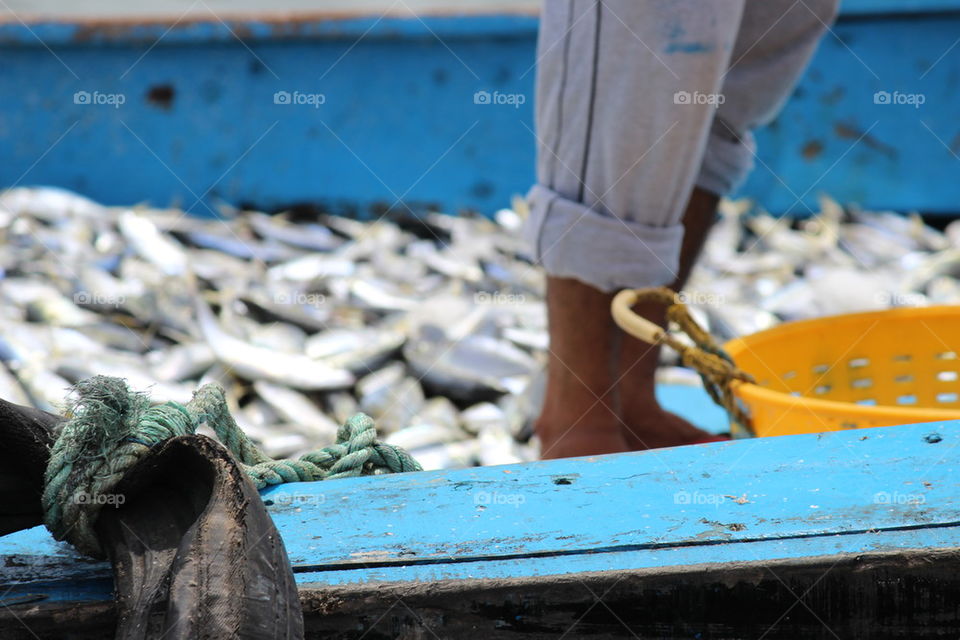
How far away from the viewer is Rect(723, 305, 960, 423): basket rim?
142cm

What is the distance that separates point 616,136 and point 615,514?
0.83 metres

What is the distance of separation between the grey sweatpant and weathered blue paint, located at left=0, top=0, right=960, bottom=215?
2571 mm

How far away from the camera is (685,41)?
164cm

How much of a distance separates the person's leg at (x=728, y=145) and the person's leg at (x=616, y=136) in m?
0.25

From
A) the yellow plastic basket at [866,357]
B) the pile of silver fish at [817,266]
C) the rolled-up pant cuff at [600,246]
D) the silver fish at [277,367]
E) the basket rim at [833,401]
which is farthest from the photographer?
the pile of silver fish at [817,266]

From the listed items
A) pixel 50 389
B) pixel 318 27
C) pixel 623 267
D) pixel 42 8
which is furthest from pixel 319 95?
pixel 42 8

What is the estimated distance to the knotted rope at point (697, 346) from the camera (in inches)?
67.0

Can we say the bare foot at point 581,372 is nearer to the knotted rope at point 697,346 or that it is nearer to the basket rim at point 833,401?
the knotted rope at point 697,346

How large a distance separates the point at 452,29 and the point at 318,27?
588mm
